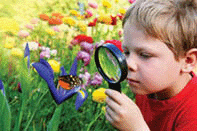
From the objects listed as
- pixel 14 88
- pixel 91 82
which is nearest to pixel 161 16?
pixel 91 82

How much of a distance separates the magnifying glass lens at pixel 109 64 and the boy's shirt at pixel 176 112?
0.39m

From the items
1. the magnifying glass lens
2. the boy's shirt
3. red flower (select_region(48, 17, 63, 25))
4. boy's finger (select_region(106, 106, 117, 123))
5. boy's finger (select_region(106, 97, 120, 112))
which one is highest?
red flower (select_region(48, 17, 63, 25))

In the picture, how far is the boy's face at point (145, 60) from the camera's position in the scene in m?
1.04

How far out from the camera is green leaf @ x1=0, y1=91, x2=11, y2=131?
3.06 ft

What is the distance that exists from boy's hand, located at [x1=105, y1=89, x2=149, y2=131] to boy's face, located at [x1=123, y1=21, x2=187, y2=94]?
0.13 meters

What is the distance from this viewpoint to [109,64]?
917 millimetres

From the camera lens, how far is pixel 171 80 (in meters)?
1.13

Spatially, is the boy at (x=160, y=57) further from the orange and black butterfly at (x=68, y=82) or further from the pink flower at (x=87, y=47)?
the pink flower at (x=87, y=47)

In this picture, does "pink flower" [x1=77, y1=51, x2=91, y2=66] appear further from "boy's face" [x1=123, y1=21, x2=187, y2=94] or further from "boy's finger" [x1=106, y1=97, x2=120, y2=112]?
"boy's finger" [x1=106, y1=97, x2=120, y2=112]

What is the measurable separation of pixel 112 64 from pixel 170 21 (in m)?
0.31

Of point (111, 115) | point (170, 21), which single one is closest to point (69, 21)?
point (170, 21)

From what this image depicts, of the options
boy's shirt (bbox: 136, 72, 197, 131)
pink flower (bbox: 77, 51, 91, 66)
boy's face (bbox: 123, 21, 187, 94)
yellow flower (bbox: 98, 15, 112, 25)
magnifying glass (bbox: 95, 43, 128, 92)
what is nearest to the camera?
magnifying glass (bbox: 95, 43, 128, 92)

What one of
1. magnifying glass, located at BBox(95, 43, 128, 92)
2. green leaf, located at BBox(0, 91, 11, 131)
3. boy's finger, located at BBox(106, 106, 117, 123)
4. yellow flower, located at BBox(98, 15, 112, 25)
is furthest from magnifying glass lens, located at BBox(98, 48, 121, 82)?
yellow flower, located at BBox(98, 15, 112, 25)

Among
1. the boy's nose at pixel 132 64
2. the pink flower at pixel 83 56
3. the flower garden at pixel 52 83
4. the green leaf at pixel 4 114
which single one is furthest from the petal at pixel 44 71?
the pink flower at pixel 83 56
